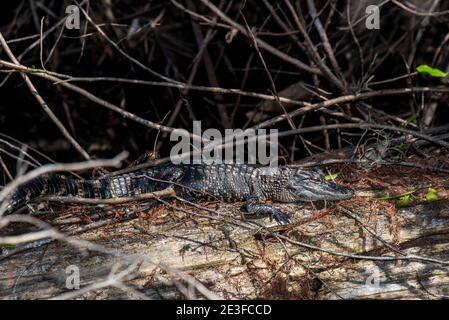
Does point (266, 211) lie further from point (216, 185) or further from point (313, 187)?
point (216, 185)

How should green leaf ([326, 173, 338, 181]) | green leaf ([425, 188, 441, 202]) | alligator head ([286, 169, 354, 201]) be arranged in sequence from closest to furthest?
green leaf ([425, 188, 441, 202]) → alligator head ([286, 169, 354, 201]) → green leaf ([326, 173, 338, 181])

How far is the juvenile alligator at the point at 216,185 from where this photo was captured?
161 inches

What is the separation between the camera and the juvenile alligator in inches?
161

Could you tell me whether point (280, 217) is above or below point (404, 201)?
below

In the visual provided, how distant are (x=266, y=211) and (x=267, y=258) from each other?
54cm

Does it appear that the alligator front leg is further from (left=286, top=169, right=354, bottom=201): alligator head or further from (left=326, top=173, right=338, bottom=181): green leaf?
(left=326, top=173, right=338, bottom=181): green leaf

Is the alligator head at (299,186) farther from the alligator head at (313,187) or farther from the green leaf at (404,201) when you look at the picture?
the green leaf at (404,201)

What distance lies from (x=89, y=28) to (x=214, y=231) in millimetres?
3657

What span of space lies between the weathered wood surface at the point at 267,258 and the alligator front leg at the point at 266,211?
0.09m

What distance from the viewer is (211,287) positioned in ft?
10.6

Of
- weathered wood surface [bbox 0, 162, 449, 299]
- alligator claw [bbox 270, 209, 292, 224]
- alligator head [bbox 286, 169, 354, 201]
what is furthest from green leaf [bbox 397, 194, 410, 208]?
alligator claw [bbox 270, 209, 292, 224]

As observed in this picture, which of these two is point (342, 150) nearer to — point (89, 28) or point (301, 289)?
point (301, 289)

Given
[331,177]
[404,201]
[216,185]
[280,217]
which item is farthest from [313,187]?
[216,185]

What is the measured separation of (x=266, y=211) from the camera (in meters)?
3.94
